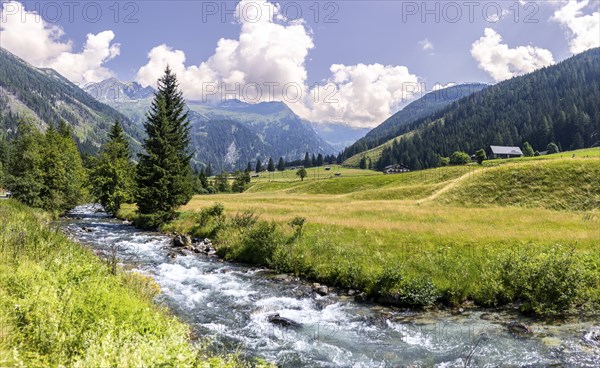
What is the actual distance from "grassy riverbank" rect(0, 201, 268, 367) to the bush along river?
2332mm

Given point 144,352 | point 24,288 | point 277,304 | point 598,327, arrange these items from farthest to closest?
point 277,304
point 598,327
point 24,288
point 144,352

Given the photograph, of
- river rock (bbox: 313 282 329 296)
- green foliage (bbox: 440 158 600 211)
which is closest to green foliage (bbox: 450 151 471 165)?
green foliage (bbox: 440 158 600 211)

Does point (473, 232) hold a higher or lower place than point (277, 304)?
higher

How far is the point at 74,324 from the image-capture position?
25.2ft

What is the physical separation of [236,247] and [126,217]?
98.2 feet

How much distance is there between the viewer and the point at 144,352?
18.9 feet

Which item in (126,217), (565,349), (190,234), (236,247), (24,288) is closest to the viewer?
(24,288)

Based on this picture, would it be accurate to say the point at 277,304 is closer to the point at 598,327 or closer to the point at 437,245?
the point at 437,245

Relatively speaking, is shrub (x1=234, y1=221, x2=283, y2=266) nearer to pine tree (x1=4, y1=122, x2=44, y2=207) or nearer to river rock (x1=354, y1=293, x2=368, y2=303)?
river rock (x1=354, y1=293, x2=368, y2=303)

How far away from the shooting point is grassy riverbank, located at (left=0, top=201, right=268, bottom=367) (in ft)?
18.8

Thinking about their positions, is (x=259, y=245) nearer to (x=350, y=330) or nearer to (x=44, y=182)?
(x=350, y=330)

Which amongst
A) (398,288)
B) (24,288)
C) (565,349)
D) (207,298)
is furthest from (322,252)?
(24,288)

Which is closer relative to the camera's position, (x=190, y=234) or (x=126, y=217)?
(x=190, y=234)

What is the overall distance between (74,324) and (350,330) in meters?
10.1
